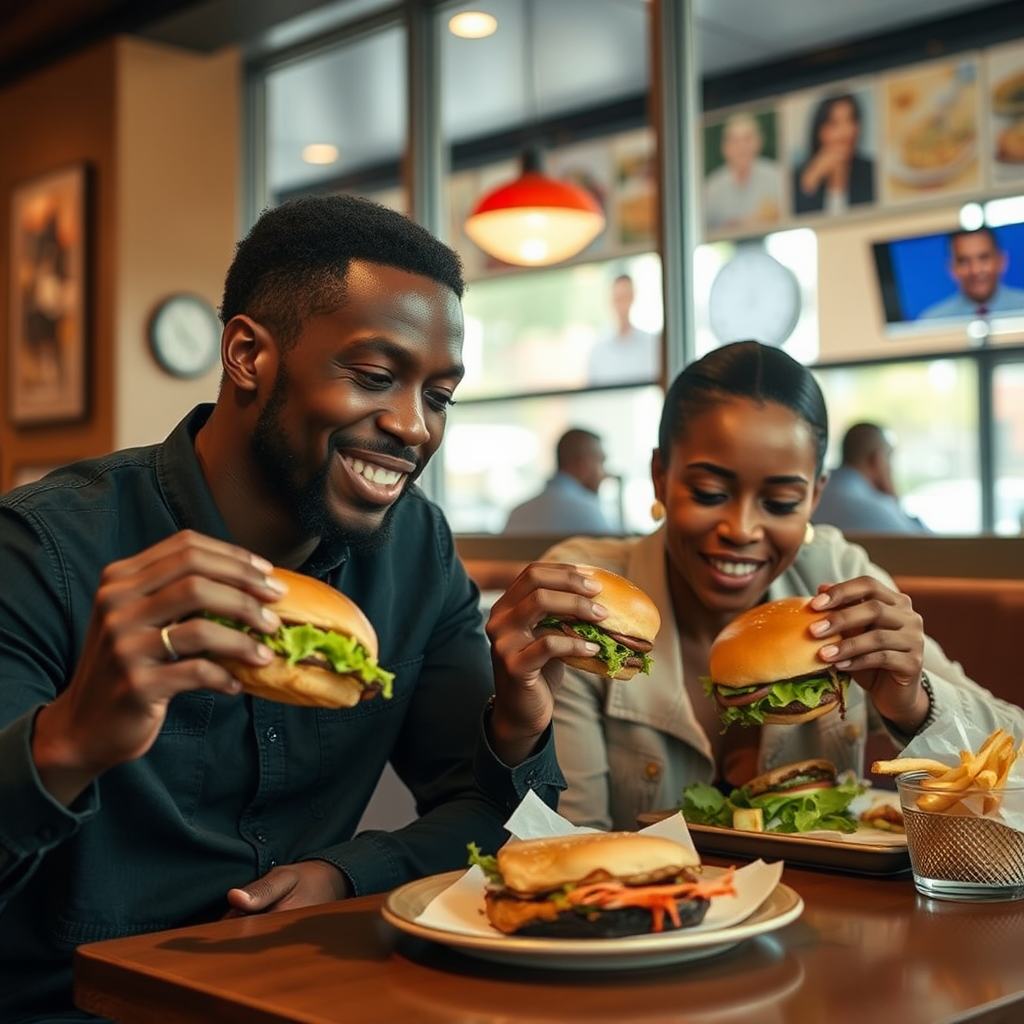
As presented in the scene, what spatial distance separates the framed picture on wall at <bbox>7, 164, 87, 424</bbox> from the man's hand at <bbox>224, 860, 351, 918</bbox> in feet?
18.4

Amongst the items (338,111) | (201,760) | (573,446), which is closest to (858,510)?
(573,446)

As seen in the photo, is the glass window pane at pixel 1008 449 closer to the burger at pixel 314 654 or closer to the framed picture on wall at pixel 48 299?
the framed picture on wall at pixel 48 299

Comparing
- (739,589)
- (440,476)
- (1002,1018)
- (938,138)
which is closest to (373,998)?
(1002,1018)

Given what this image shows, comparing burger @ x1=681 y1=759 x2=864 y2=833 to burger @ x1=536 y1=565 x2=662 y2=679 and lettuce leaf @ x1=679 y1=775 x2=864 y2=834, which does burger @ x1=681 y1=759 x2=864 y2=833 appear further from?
burger @ x1=536 y1=565 x2=662 y2=679

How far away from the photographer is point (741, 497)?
217 cm

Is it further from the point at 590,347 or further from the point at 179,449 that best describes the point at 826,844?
the point at 590,347

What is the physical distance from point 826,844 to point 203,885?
768mm

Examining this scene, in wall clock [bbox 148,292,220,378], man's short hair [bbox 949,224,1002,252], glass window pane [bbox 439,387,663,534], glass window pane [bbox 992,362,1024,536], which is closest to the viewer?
man's short hair [bbox 949,224,1002,252]

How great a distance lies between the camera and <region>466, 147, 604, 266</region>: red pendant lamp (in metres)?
5.84

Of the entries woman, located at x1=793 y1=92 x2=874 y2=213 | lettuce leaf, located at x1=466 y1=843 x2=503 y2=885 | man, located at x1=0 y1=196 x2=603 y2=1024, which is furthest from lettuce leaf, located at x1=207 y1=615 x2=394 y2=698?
woman, located at x1=793 y1=92 x2=874 y2=213

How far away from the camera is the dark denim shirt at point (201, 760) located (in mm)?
1591

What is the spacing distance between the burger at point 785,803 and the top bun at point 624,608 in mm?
237

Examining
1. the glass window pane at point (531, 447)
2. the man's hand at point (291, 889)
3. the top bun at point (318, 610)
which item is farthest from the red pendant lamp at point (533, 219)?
the top bun at point (318, 610)

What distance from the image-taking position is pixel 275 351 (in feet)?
5.63
